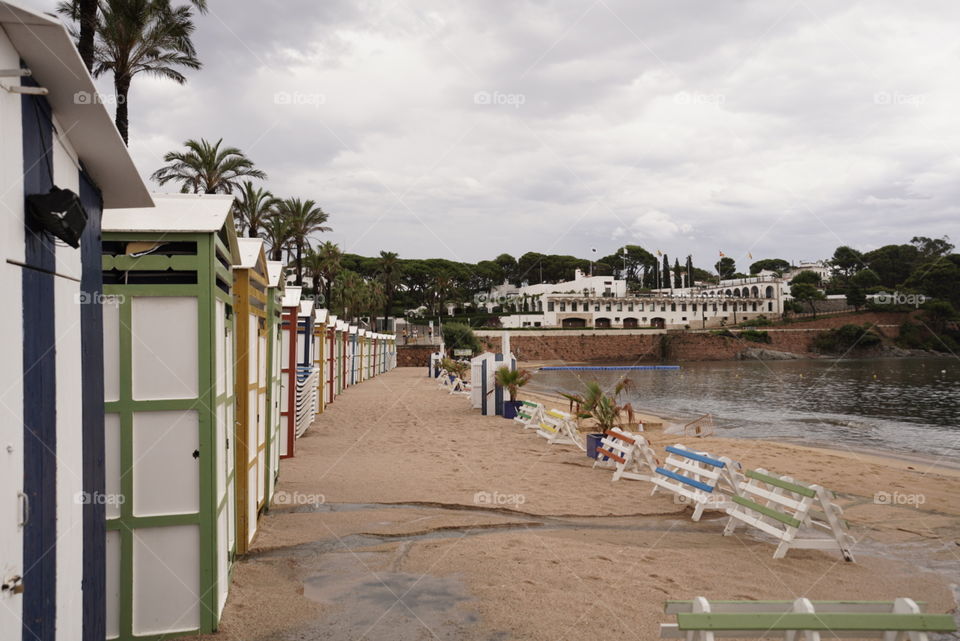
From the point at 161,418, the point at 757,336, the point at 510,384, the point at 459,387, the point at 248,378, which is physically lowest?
the point at 459,387

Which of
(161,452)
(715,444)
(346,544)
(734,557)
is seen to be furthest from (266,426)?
(715,444)

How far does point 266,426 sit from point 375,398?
16828 millimetres

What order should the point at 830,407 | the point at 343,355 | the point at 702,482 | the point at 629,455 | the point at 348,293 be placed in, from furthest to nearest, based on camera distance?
the point at 348,293 < the point at 830,407 < the point at 343,355 < the point at 629,455 < the point at 702,482

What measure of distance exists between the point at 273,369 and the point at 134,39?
49.4 ft

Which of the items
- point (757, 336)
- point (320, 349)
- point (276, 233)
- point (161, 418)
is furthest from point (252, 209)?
point (757, 336)

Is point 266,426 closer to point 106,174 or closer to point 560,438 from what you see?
A: point 106,174

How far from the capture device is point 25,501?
268 cm

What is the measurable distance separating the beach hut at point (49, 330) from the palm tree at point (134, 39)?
17.3 meters

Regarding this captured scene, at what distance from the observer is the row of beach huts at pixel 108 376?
2664 mm

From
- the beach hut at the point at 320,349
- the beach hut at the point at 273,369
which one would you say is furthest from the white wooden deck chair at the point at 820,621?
the beach hut at the point at 320,349

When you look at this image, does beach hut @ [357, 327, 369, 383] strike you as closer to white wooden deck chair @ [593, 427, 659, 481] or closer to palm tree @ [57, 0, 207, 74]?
palm tree @ [57, 0, 207, 74]

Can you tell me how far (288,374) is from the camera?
419 inches

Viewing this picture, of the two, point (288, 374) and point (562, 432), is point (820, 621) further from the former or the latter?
point (562, 432)

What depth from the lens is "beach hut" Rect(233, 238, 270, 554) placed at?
6.26 meters
